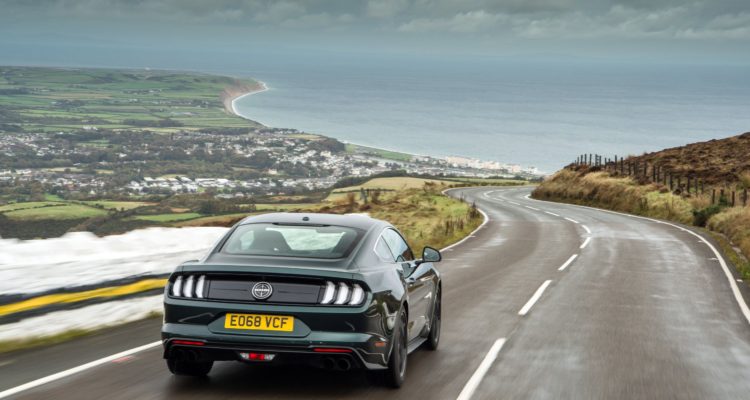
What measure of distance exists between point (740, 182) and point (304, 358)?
4098 cm

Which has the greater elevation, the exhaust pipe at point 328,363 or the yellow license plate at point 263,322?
the yellow license plate at point 263,322

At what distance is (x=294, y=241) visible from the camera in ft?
24.9

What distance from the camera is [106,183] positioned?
77.0m

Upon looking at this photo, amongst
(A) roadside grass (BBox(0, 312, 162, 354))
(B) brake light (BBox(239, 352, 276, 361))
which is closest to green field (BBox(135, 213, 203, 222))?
(A) roadside grass (BBox(0, 312, 162, 354))

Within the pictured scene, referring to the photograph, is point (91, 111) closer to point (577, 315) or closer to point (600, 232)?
point (600, 232)

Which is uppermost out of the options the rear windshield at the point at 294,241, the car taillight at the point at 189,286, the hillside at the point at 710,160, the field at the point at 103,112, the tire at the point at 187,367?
the field at the point at 103,112

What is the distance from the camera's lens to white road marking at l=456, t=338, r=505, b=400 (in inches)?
280

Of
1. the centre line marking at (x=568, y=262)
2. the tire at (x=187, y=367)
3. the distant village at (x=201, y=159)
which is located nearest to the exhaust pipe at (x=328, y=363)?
the tire at (x=187, y=367)

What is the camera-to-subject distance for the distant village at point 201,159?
253 ft

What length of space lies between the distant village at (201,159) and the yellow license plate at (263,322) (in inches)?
2479

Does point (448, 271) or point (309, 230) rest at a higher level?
point (309, 230)

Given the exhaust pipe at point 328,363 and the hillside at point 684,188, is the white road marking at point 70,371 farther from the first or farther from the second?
the hillside at point 684,188

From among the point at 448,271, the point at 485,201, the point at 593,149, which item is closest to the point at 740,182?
the point at 485,201

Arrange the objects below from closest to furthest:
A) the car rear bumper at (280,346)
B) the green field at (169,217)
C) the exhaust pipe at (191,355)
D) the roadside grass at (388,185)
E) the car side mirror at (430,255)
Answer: the car rear bumper at (280,346) → the exhaust pipe at (191,355) → the car side mirror at (430,255) → the green field at (169,217) → the roadside grass at (388,185)
